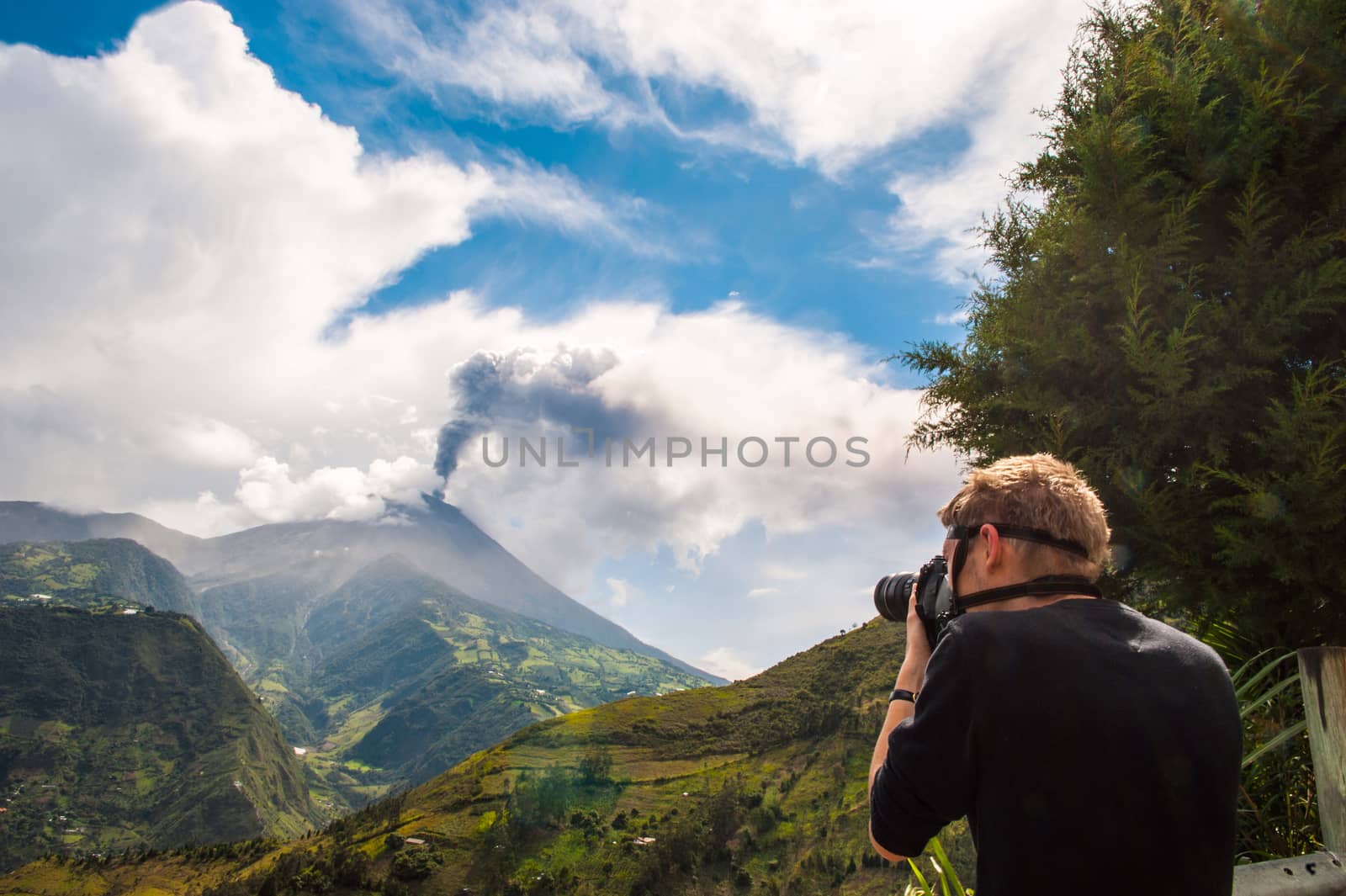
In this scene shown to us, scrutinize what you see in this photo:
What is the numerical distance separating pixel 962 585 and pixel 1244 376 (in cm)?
301

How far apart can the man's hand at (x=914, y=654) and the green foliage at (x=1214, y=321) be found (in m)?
2.56

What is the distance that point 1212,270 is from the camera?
13.4 ft

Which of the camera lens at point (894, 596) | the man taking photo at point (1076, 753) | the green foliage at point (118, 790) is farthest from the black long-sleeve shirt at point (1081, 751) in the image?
the green foliage at point (118, 790)

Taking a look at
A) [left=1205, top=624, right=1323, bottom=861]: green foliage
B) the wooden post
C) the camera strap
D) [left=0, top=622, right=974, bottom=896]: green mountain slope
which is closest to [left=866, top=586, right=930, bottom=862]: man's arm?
the camera strap

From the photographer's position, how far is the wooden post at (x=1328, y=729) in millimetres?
2734

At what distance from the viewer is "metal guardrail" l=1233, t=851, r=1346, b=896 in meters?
2.22

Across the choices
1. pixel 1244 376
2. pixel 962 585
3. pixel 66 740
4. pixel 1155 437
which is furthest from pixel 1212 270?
pixel 66 740

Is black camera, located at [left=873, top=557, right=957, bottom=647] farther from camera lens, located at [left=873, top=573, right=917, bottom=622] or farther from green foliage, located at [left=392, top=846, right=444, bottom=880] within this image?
green foliage, located at [left=392, top=846, right=444, bottom=880]

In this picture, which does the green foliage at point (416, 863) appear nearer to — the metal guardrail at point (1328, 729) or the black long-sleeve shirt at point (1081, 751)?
the metal guardrail at point (1328, 729)

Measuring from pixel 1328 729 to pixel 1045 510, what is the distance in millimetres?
2097

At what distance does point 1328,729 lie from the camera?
2.77m

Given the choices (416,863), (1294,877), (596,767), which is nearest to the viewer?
(1294,877)

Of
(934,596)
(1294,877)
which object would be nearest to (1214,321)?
(1294,877)

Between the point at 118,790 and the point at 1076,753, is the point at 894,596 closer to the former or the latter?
the point at 1076,753
